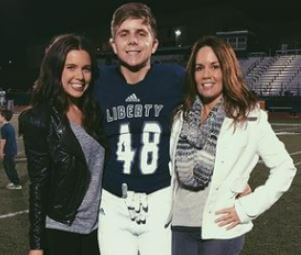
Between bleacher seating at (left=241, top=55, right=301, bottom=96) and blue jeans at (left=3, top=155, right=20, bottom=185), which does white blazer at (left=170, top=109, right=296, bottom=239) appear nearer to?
Result: blue jeans at (left=3, top=155, right=20, bottom=185)

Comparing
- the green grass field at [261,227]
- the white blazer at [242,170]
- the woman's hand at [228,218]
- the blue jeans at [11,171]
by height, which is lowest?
the green grass field at [261,227]

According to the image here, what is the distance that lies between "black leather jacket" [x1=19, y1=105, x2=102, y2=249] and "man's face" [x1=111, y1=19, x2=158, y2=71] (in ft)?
1.60

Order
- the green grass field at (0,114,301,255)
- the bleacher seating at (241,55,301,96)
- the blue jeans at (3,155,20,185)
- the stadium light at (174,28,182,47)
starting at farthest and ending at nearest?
the stadium light at (174,28,182,47) → the bleacher seating at (241,55,301,96) → the blue jeans at (3,155,20,185) → the green grass field at (0,114,301,255)

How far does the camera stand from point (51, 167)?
2381 mm

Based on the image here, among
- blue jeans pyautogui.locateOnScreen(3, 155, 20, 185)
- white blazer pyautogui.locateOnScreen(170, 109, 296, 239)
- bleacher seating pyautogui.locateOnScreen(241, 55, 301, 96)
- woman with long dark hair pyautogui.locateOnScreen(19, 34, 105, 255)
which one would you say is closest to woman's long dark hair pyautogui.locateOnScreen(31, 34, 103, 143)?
woman with long dark hair pyautogui.locateOnScreen(19, 34, 105, 255)

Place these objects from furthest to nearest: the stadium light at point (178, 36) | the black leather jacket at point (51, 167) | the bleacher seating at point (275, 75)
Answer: the stadium light at point (178, 36) → the bleacher seating at point (275, 75) → the black leather jacket at point (51, 167)

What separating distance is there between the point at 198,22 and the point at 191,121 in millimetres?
40511

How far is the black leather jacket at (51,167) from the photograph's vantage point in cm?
235

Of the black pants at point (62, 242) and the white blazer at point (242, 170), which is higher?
the white blazer at point (242, 170)

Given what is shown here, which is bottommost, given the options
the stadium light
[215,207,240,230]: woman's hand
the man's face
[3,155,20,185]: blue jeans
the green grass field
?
the green grass field

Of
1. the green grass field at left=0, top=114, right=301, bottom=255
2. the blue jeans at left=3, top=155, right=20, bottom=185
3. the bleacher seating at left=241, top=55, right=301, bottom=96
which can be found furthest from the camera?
the bleacher seating at left=241, top=55, right=301, bottom=96

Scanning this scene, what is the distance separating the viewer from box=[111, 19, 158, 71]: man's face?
2537 mm

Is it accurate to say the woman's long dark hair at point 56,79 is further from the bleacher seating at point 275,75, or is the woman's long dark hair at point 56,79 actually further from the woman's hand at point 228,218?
the bleacher seating at point 275,75

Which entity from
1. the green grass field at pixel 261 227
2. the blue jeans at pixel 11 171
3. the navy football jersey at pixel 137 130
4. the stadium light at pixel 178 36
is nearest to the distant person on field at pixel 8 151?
the blue jeans at pixel 11 171
